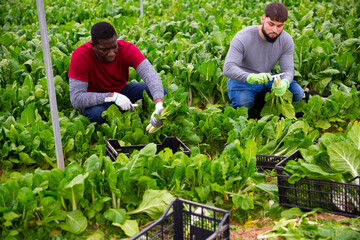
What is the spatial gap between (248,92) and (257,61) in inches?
14.8

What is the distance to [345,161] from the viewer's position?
3.23 metres

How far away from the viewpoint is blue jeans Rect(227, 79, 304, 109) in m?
5.29

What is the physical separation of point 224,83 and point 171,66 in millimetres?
887

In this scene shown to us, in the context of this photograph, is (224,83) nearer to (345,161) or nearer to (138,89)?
(138,89)

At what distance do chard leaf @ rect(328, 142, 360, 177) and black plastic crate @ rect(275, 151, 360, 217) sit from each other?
0.32 feet

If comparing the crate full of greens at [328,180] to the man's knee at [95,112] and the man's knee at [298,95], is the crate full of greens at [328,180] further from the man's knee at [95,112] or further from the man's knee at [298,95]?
the man's knee at [95,112]

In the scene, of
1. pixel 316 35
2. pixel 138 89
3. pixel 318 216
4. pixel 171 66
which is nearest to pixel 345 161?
pixel 318 216

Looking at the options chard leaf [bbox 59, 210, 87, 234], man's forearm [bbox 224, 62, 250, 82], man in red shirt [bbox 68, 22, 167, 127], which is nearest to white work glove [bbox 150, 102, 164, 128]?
man in red shirt [bbox 68, 22, 167, 127]

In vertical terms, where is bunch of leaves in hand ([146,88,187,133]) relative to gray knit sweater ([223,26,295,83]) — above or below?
below

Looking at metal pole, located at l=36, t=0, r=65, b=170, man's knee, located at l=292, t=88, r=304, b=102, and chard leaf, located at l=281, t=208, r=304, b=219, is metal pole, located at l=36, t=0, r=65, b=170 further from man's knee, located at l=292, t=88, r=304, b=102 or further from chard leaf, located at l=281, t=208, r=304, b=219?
man's knee, located at l=292, t=88, r=304, b=102

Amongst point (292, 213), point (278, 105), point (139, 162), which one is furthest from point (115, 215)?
point (278, 105)

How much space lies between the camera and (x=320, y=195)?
3250mm

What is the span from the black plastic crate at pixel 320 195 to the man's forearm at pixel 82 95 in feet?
6.87

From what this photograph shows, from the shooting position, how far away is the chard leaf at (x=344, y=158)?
10.6 feet
